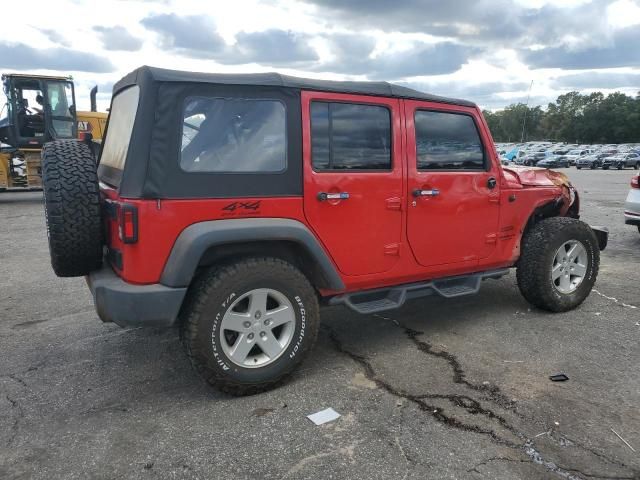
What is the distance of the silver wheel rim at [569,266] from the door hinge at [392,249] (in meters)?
1.76

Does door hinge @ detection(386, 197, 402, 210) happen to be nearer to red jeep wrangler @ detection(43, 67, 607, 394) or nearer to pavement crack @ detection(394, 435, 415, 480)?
red jeep wrangler @ detection(43, 67, 607, 394)

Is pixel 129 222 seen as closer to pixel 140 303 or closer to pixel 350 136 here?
pixel 140 303

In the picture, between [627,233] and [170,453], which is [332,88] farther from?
[627,233]

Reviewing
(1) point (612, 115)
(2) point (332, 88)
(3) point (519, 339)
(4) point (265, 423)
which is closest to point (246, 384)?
(4) point (265, 423)

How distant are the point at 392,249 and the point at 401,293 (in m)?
0.36

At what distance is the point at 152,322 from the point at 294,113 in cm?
156

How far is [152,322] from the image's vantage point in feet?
10.1

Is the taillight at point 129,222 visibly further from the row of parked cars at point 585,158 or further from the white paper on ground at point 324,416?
the row of parked cars at point 585,158

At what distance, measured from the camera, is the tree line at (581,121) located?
10580cm

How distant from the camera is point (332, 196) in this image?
352 cm

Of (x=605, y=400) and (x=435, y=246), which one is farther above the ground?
(x=435, y=246)

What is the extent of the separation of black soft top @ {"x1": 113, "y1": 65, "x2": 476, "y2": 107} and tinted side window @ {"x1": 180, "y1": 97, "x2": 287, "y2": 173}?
12cm

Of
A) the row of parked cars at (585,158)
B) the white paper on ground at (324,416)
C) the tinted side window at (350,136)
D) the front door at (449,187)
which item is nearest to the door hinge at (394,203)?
the front door at (449,187)

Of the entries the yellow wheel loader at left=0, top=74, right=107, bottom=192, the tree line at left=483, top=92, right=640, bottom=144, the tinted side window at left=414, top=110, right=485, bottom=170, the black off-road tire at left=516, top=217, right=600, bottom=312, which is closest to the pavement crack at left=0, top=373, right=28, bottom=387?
the tinted side window at left=414, top=110, right=485, bottom=170
